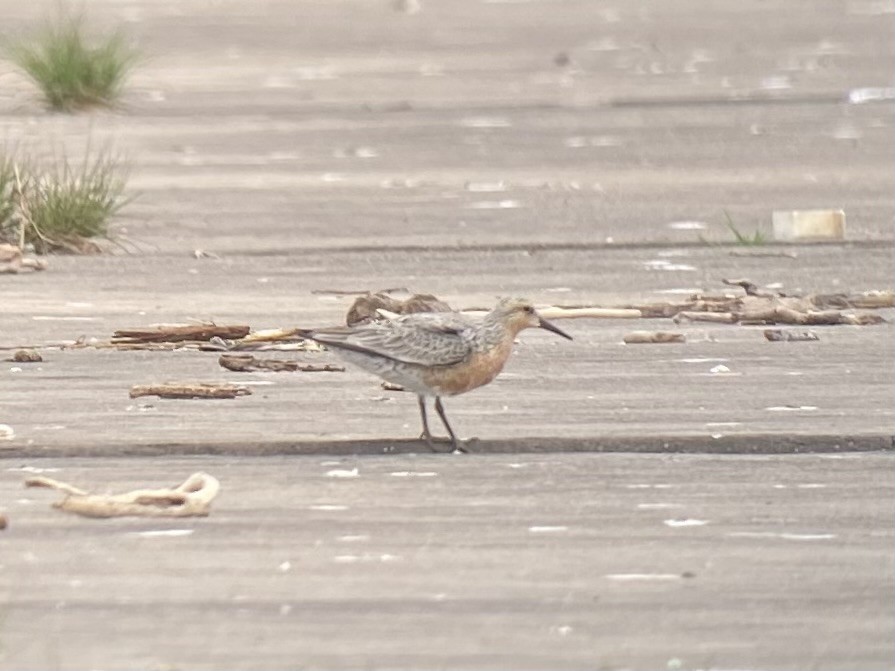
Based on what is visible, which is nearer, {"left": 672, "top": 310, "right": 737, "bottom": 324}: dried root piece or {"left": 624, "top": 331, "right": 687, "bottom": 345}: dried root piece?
{"left": 624, "top": 331, "right": 687, "bottom": 345}: dried root piece

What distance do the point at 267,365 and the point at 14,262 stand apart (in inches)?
117

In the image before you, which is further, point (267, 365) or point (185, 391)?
point (267, 365)

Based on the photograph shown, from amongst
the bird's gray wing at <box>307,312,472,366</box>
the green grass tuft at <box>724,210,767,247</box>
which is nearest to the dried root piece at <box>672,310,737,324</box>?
the green grass tuft at <box>724,210,767,247</box>

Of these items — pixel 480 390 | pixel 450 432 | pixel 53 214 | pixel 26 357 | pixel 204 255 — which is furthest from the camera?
pixel 204 255

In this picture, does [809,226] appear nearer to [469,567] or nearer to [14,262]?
[14,262]

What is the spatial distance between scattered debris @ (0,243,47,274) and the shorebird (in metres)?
4.19

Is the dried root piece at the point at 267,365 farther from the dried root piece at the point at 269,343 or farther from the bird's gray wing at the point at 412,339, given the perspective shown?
the bird's gray wing at the point at 412,339

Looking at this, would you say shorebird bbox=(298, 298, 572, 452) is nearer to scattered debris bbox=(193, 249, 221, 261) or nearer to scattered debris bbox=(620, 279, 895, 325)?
scattered debris bbox=(620, 279, 895, 325)

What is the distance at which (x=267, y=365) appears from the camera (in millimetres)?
9336

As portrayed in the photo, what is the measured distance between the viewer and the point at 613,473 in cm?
754

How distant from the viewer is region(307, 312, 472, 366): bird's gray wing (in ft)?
25.7

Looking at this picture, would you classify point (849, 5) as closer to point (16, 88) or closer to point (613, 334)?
Result: point (16, 88)

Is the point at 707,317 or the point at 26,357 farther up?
the point at 26,357

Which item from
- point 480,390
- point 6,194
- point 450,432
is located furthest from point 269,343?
point 6,194
